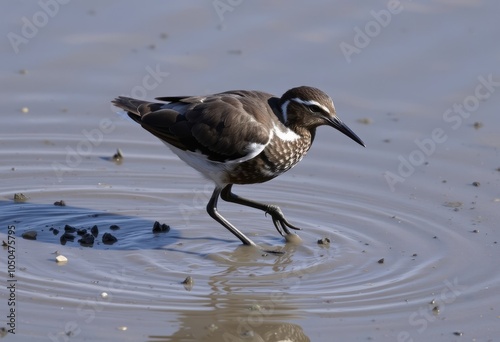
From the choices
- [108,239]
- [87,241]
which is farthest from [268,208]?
[87,241]

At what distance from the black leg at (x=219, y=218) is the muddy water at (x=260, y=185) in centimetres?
12

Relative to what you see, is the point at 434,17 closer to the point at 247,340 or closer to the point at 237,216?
the point at 237,216

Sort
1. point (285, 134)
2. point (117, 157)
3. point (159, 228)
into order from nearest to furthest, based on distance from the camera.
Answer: point (285, 134) → point (159, 228) → point (117, 157)

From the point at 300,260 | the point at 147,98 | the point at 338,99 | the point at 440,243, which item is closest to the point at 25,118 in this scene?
the point at 147,98

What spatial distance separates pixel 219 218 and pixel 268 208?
42 centimetres

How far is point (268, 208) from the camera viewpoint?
30.9 feet

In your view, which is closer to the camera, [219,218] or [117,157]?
[219,218]

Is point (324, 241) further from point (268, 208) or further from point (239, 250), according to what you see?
point (239, 250)

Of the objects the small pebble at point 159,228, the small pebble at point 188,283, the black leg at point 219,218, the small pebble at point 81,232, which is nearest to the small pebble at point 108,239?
the small pebble at point 81,232

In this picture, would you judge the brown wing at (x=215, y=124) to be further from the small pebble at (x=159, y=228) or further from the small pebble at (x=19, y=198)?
the small pebble at (x=19, y=198)

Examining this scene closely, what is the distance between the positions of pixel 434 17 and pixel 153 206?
15.4 ft

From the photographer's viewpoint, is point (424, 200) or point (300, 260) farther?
point (424, 200)

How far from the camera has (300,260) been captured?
8820 mm

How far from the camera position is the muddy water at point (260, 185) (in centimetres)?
772
